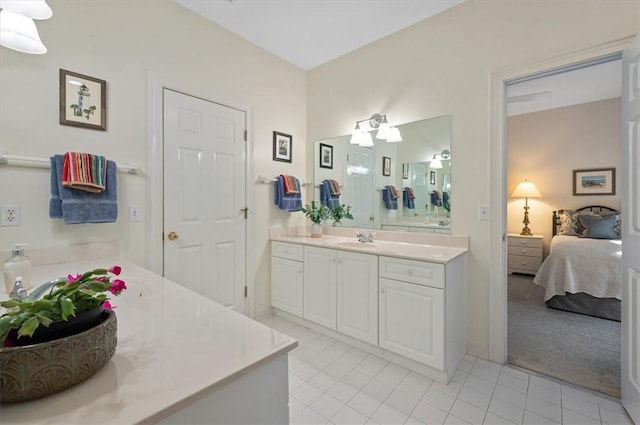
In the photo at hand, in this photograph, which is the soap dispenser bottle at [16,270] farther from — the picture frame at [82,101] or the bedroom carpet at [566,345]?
the bedroom carpet at [566,345]

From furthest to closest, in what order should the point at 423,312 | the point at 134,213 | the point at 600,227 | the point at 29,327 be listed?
the point at 600,227
the point at 134,213
the point at 423,312
the point at 29,327

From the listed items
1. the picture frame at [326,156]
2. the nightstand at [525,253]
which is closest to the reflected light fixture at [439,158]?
the picture frame at [326,156]

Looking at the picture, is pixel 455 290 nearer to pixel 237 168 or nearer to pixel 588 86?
pixel 237 168

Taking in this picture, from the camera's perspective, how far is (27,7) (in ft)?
3.82

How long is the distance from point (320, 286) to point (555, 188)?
4.26 metres

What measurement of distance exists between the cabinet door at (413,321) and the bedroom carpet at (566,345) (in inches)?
30.4

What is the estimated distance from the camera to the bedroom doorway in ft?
7.10

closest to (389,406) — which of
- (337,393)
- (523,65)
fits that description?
(337,393)

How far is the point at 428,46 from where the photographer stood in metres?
2.44

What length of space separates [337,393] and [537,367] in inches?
58.1

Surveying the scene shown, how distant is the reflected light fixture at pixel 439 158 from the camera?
2.39m

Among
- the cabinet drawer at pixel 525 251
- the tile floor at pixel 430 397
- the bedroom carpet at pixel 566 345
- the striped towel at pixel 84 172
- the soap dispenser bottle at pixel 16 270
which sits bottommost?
the tile floor at pixel 430 397

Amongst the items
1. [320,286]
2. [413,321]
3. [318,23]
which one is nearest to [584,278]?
[413,321]

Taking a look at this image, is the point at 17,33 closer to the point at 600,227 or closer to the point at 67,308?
the point at 67,308
